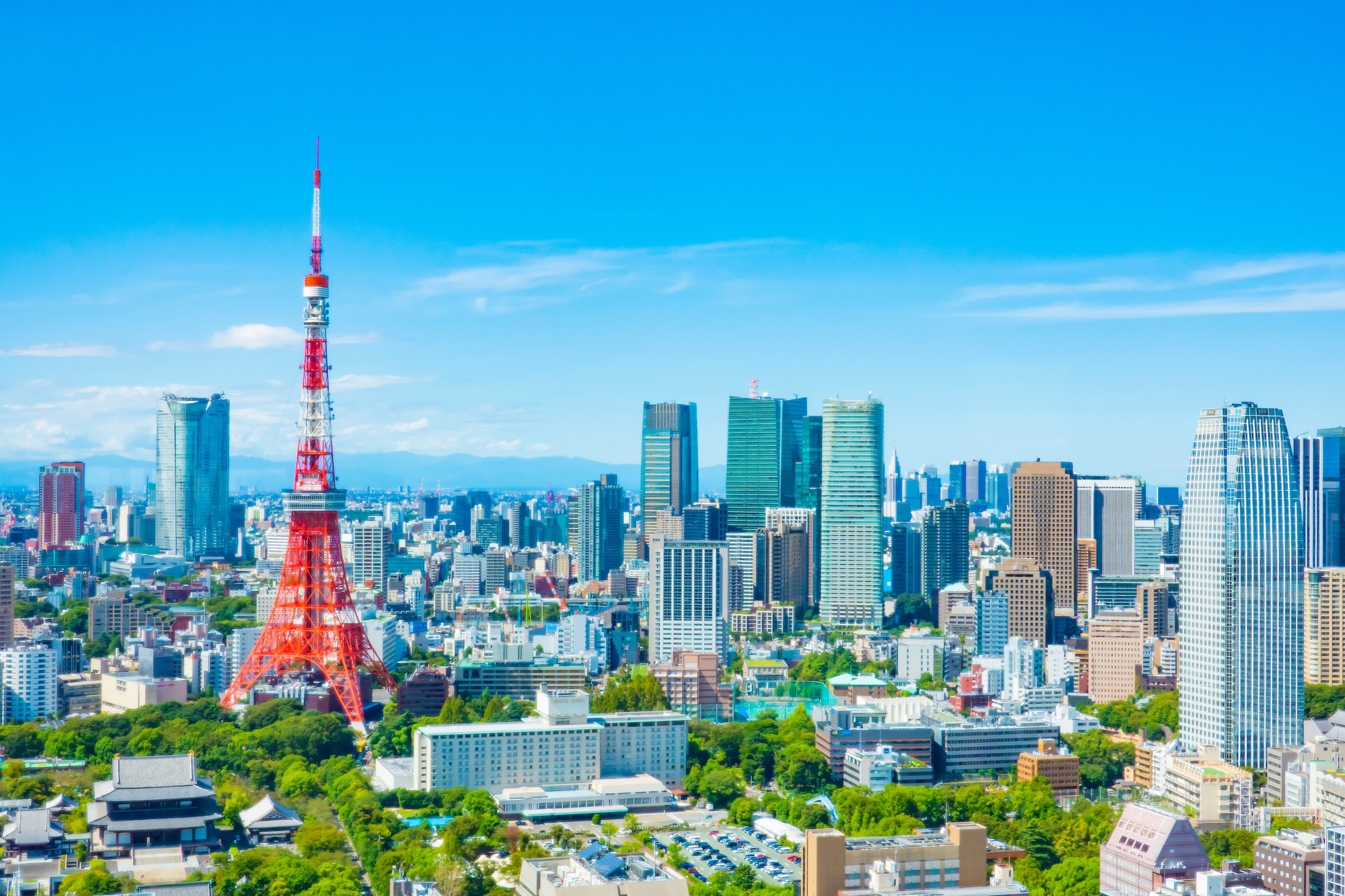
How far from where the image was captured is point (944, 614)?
124 feet

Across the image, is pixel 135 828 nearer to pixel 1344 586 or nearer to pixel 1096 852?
pixel 1096 852

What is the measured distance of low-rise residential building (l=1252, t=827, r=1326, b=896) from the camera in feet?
45.2

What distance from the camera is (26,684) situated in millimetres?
25016

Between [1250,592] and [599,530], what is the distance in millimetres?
32563

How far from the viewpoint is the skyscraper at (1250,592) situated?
20.8 m

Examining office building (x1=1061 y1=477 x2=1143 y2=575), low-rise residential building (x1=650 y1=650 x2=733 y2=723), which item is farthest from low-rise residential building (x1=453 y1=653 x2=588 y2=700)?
office building (x1=1061 y1=477 x2=1143 y2=575)

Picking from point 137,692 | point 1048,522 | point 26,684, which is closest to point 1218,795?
point 137,692

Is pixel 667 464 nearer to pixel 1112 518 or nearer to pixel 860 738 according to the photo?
pixel 1112 518

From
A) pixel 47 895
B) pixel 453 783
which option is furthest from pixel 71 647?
pixel 47 895

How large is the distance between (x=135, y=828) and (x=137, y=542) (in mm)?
42042

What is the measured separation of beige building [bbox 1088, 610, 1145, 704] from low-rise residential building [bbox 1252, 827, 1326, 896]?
43.0ft

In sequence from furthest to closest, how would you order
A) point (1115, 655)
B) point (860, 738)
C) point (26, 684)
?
point (1115, 655)
point (26, 684)
point (860, 738)

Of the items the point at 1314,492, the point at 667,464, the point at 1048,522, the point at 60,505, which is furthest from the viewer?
the point at 60,505

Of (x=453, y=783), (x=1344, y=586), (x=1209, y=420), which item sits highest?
(x=1209, y=420)
